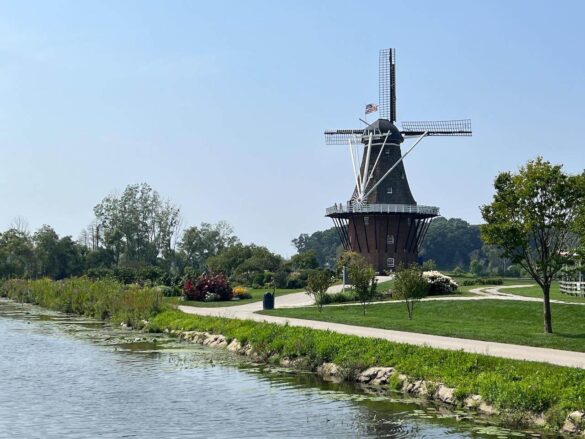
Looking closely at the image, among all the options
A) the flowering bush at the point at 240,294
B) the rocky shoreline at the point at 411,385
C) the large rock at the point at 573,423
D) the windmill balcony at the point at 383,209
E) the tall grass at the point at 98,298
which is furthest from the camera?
the windmill balcony at the point at 383,209

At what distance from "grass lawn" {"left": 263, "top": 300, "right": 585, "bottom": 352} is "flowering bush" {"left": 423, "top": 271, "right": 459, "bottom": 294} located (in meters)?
6.98

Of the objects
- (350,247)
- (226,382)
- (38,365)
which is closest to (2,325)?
(38,365)

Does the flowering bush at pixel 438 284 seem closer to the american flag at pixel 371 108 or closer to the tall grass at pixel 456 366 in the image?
the tall grass at pixel 456 366

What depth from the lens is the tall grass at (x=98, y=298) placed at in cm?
4656

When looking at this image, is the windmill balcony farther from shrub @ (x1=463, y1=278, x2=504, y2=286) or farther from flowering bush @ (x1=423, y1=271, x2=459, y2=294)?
flowering bush @ (x1=423, y1=271, x2=459, y2=294)

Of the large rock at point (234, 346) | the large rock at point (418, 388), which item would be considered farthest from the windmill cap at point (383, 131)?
the large rock at point (418, 388)

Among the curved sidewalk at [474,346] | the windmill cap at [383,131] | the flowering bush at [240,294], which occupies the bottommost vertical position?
the curved sidewalk at [474,346]

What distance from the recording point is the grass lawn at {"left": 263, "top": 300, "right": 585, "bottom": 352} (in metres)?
26.6

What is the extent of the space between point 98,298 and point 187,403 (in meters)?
34.7

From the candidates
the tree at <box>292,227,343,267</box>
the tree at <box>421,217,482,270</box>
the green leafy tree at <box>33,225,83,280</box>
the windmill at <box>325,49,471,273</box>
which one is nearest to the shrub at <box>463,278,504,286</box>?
the windmill at <box>325,49,471,273</box>

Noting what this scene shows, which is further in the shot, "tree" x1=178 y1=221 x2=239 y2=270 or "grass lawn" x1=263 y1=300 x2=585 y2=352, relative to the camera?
"tree" x1=178 y1=221 x2=239 y2=270

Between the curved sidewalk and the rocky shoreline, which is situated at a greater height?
the curved sidewalk

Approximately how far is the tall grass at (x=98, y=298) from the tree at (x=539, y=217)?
2156cm

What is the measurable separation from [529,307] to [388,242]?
35.7 meters
